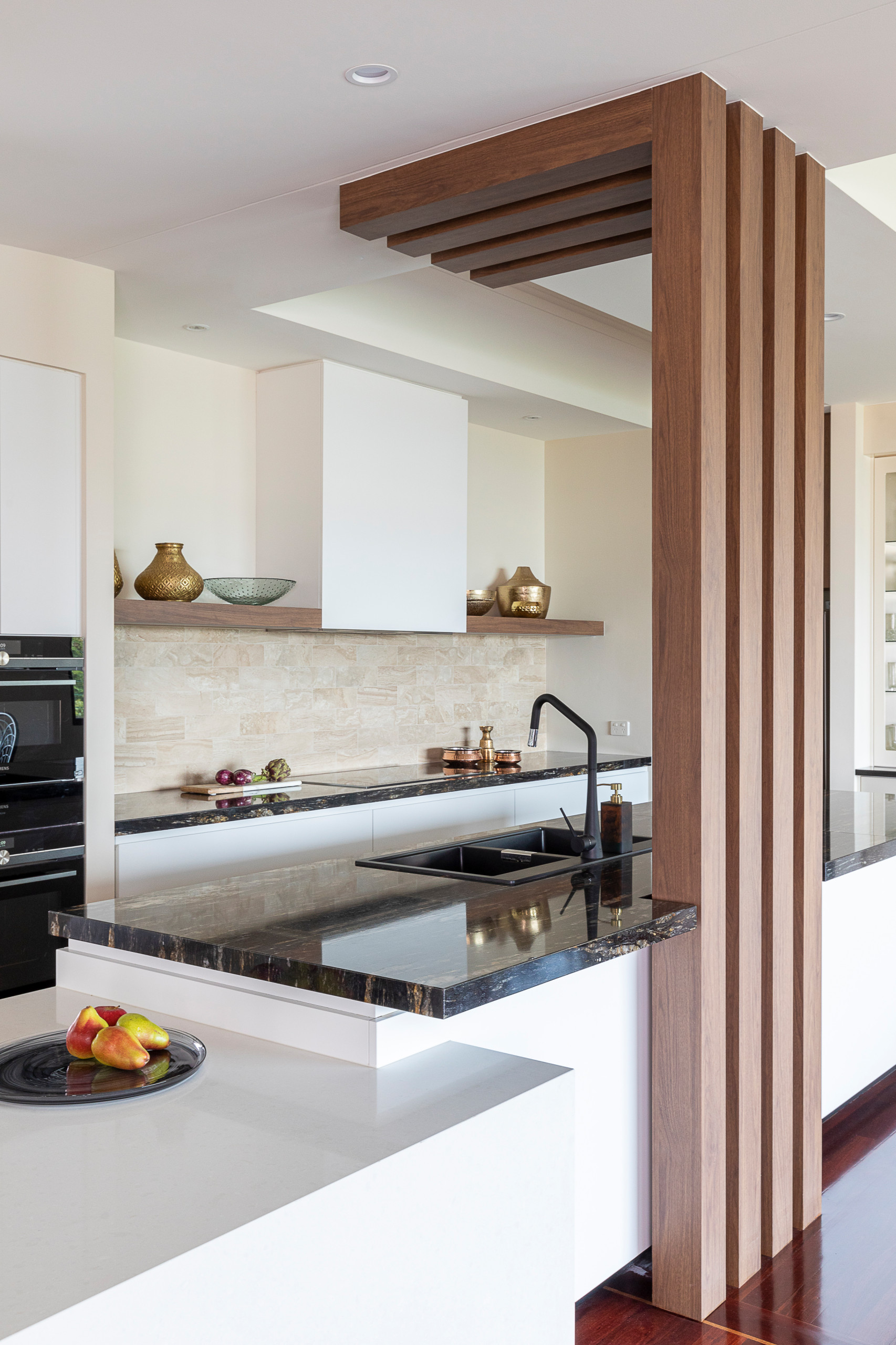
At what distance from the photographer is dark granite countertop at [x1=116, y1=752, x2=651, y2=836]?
3547 millimetres

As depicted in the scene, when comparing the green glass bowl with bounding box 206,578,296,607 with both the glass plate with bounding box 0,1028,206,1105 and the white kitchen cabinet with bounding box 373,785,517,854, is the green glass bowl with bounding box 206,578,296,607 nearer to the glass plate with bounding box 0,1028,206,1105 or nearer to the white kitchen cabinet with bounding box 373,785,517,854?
the white kitchen cabinet with bounding box 373,785,517,854

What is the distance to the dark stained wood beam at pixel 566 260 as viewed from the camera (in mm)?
2834

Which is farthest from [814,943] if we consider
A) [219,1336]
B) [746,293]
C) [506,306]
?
[506,306]

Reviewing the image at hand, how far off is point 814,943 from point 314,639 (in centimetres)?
272

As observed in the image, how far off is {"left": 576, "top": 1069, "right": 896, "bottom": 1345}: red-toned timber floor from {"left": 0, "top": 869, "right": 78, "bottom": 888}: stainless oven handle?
5.90 ft

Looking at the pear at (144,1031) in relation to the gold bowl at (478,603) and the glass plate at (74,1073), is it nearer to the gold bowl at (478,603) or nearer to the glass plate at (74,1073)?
the glass plate at (74,1073)

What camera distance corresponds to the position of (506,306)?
13.6 feet

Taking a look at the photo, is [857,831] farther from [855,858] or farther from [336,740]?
[336,740]

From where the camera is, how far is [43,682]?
323cm

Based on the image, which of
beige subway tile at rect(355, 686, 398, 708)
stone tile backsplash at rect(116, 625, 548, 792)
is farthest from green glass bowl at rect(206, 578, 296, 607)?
beige subway tile at rect(355, 686, 398, 708)

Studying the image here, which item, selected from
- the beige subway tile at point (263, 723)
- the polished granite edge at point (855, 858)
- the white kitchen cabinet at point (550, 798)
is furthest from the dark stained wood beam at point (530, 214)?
the white kitchen cabinet at point (550, 798)

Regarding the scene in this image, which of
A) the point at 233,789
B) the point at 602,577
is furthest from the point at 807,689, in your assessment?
the point at 602,577

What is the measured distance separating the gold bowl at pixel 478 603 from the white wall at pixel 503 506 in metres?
0.14

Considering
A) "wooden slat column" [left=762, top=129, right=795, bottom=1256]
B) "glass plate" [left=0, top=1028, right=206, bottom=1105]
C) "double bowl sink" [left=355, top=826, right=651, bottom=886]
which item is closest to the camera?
"glass plate" [left=0, top=1028, right=206, bottom=1105]
